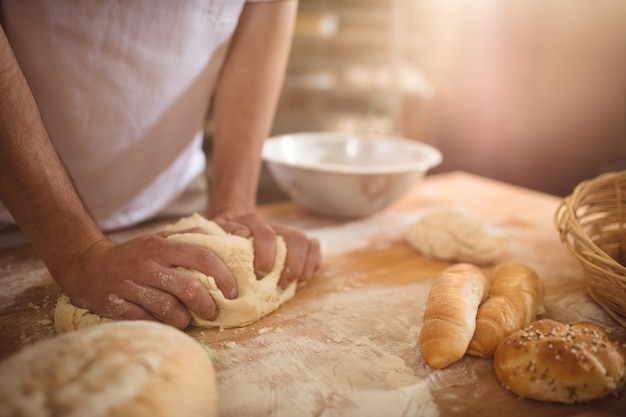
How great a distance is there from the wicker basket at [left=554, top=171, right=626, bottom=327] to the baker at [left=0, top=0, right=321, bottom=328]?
61 centimetres

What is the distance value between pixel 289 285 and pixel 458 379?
1.45 ft

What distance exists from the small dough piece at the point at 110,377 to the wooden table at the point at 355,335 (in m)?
0.10

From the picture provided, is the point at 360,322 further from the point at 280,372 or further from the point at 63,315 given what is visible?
the point at 63,315

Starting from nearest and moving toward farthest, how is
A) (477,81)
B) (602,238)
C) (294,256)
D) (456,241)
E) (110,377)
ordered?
(110,377), (294,256), (602,238), (456,241), (477,81)

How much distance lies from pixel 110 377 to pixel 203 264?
1.05ft

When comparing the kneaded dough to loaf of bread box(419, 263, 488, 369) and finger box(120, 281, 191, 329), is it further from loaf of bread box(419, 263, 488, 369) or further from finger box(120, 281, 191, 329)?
loaf of bread box(419, 263, 488, 369)

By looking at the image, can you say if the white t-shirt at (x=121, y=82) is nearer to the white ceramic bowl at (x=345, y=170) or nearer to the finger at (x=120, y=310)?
the white ceramic bowl at (x=345, y=170)

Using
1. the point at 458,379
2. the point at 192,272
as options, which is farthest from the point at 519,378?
the point at 192,272

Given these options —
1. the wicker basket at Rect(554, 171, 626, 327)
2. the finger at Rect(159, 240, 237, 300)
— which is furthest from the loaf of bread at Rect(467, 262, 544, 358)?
the finger at Rect(159, 240, 237, 300)

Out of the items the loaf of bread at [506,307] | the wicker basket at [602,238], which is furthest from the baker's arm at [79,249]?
the wicker basket at [602,238]

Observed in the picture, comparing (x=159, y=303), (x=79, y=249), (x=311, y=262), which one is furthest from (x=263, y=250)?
(x=79, y=249)

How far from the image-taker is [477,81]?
454 cm

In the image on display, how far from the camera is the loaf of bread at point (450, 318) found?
2.83 ft

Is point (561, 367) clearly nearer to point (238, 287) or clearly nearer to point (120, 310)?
point (238, 287)
